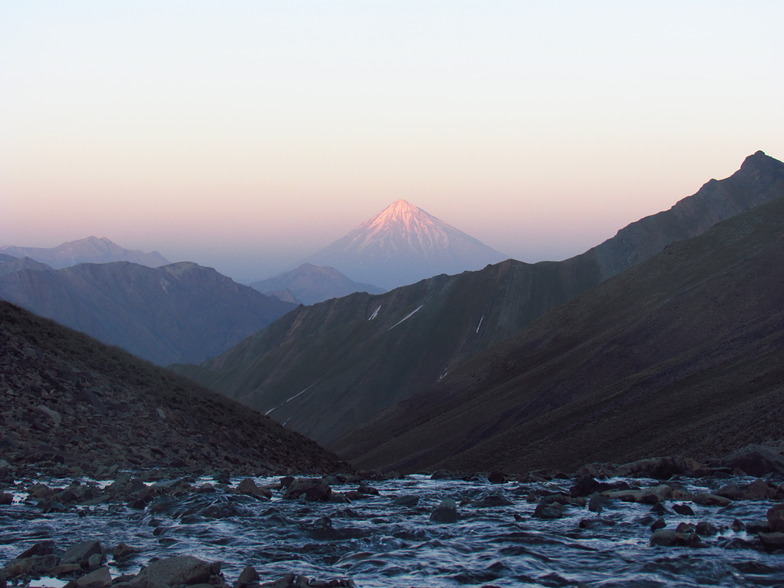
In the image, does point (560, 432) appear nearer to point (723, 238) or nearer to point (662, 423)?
point (662, 423)

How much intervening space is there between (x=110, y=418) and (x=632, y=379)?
90.1ft

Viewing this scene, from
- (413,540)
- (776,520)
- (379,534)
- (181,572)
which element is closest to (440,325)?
(379,534)

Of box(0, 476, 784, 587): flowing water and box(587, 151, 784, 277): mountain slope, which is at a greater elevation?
box(587, 151, 784, 277): mountain slope

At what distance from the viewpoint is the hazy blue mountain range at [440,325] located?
93125 mm

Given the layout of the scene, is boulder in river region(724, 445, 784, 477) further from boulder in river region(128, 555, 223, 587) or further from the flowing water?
boulder in river region(128, 555, 223, 587)

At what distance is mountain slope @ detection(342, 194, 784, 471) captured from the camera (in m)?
32.6

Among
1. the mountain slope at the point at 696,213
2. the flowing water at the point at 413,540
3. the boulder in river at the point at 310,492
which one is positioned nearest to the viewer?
the flowing water at the point at 413,540

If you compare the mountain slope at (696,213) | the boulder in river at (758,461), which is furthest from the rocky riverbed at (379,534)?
the mountain slope at (696,213)

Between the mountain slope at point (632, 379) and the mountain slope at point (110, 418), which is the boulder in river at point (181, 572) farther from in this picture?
Answer: the mountain slope at point (632, 379)

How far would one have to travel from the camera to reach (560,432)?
124 feet

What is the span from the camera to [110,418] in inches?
982

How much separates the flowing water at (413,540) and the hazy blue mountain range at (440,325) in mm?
69522

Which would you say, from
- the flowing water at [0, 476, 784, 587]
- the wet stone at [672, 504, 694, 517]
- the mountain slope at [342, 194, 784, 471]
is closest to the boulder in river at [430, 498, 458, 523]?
the flowing water at [0, 476, 784, 587]

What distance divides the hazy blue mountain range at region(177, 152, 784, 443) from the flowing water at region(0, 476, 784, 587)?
69.5 metres
